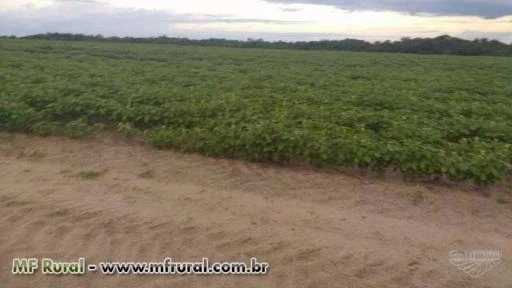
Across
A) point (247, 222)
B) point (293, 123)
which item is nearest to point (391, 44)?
point (293, 123)

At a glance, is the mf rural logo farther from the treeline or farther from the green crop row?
the treeline

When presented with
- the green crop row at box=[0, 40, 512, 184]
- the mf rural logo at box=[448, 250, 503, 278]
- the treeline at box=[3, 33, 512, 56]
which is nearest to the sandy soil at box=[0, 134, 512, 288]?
the mf rural logo at box=[448, 250, 503, 278]

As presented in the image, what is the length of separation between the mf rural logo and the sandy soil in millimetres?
58

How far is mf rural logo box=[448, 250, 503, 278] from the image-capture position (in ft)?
12.6

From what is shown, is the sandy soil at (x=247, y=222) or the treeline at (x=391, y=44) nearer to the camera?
the sandy soil at (x=247, y=222)

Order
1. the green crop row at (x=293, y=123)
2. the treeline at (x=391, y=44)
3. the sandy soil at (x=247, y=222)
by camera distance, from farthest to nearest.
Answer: the treeline at (x=391, y=44) < the green crop row at (x=293, y=123) < the sandy soil at (x=247, y=222)

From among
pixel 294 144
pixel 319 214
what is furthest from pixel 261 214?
pixel 294 144

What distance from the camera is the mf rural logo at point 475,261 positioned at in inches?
151

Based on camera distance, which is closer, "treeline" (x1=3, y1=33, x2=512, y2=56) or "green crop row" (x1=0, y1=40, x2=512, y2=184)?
"green crop row" (x1=0, y1=40, x2=512, y2=184)

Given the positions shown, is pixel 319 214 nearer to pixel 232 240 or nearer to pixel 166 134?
pixel 232 240

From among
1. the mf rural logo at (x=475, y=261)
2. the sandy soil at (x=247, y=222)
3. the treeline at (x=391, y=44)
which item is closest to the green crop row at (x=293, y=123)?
the sandy soil at (x=247, y=222)

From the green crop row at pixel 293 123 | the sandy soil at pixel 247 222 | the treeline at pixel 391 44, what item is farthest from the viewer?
the treeline at pixel 391 44

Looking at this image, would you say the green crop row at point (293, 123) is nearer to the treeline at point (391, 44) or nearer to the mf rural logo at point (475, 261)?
the mf rural logo at point (475, 261)

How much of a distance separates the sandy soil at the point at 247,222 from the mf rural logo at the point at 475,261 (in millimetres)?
58
